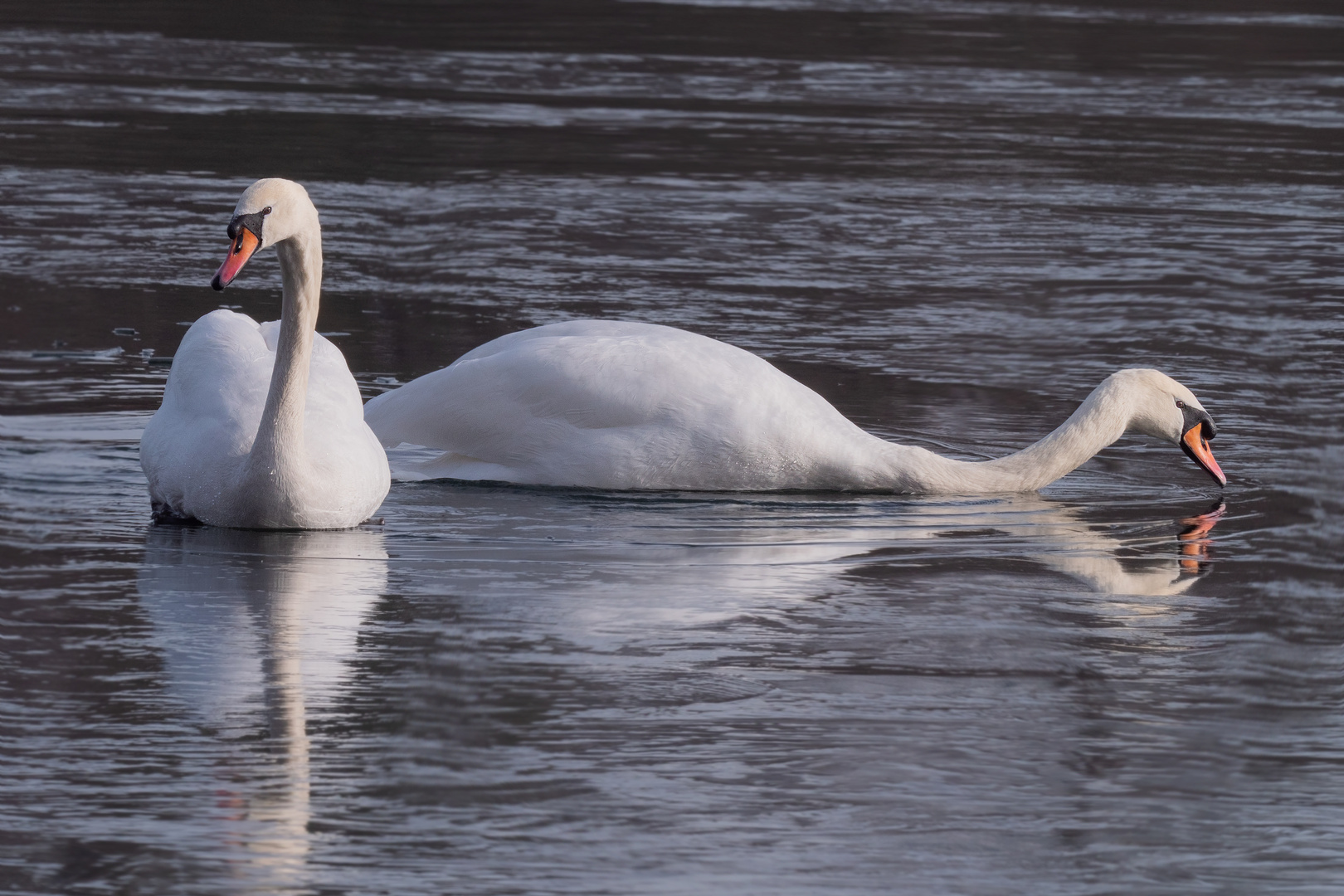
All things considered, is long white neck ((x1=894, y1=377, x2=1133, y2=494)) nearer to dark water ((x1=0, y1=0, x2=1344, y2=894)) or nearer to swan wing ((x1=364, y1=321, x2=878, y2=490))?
dark water ((x1=0, y1=0, x2=1344, y2=894))

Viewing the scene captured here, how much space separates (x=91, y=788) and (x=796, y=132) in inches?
479

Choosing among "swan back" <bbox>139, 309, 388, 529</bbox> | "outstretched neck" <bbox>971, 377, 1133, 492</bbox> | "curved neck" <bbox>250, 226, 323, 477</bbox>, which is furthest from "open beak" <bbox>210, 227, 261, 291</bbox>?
"outstretched neck" <bbox>971, 377, 1133, 492</bbox>

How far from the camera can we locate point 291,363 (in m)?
7.43

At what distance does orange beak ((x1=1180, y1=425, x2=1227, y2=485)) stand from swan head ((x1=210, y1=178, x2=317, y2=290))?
3.62m

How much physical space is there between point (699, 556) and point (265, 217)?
5.93ft

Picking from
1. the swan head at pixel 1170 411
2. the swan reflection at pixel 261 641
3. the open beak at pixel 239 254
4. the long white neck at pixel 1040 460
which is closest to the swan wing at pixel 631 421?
the long white neck at pixel 1040 460

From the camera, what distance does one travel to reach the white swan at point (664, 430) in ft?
27.2

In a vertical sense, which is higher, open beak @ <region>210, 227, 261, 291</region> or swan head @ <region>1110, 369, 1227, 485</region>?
open beak @ <region>210, 227, 261, 291</region>

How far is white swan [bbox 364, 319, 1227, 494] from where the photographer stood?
8.29 metres

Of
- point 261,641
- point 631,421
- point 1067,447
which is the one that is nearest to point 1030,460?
point 1067,447

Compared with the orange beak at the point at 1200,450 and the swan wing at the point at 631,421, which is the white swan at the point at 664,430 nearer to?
the swan wing at the point at 631,421

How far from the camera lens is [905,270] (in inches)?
497

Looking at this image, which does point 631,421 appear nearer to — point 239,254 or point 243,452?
point 243,452

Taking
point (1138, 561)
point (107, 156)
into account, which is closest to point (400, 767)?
point (1138, 561)
